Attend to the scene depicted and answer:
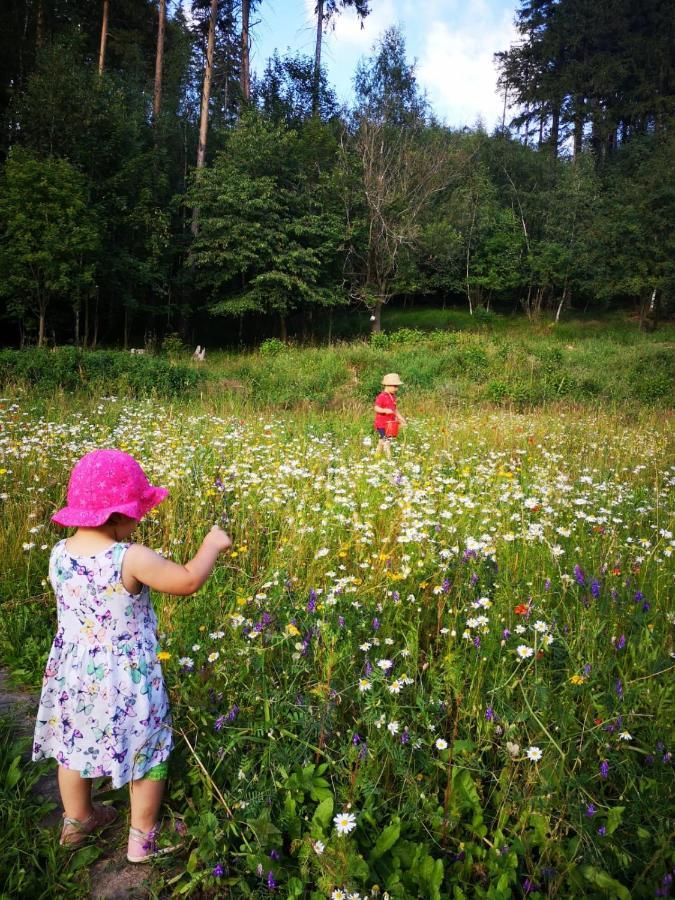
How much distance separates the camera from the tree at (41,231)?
1700 centimetres

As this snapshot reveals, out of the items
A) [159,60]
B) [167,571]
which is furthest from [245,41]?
[167,571]

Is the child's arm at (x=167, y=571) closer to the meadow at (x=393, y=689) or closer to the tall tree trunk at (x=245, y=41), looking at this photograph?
the meadow at (x=393, y=689)

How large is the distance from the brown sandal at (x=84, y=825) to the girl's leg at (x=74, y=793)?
0.02 metres

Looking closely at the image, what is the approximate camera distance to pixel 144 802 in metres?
1.84

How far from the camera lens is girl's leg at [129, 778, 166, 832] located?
6.02ft

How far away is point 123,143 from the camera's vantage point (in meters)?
22.0

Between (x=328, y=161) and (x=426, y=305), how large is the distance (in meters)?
11.9

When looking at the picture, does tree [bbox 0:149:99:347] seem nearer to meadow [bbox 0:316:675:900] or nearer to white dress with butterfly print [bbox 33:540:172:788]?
meadow [bbox 0:316:675:900]

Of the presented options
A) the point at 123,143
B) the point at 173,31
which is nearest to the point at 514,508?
the point at 123,143

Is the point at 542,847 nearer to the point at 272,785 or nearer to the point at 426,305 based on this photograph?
the point at 272,785

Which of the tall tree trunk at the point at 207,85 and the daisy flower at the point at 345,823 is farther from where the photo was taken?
the tall tree trunk at the point at 207,85

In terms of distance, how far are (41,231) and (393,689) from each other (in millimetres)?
19900

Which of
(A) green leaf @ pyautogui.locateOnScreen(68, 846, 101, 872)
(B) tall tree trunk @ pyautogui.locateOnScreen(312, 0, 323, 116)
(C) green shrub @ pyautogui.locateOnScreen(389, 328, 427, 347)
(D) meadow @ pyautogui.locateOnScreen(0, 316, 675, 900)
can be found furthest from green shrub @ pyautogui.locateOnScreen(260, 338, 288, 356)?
(B) tall tree trunk @ pyautogui.locateOnScreen(312, 0, 323, 116)

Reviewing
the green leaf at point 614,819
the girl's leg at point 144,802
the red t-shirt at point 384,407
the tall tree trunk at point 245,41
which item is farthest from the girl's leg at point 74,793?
the tall tree trunk at point 245,41
